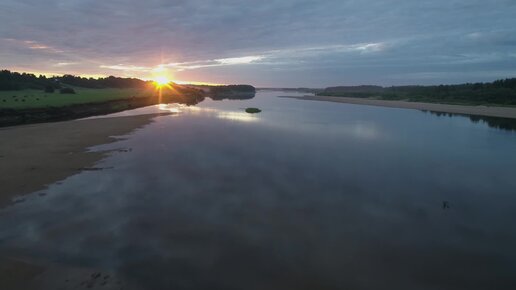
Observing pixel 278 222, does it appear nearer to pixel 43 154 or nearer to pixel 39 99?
pixel 43 154

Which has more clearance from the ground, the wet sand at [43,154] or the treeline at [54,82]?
the treeline at [54,82]

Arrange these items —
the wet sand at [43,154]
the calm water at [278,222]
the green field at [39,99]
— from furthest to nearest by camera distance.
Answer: the green field at [39,99] → the wet sand at [43,154] → the calm water at [278,222]

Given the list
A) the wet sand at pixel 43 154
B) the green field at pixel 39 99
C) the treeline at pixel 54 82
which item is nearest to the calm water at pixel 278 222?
the wet sand at pixel 43 154

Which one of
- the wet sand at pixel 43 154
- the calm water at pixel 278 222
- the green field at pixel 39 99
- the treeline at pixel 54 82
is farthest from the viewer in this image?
the treeline at pixel 54 82

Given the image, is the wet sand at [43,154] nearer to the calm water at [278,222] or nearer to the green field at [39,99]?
the calm water at [278,222]

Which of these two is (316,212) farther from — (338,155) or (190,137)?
(190,137)

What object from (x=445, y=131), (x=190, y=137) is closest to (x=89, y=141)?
(x=190, y=137)
